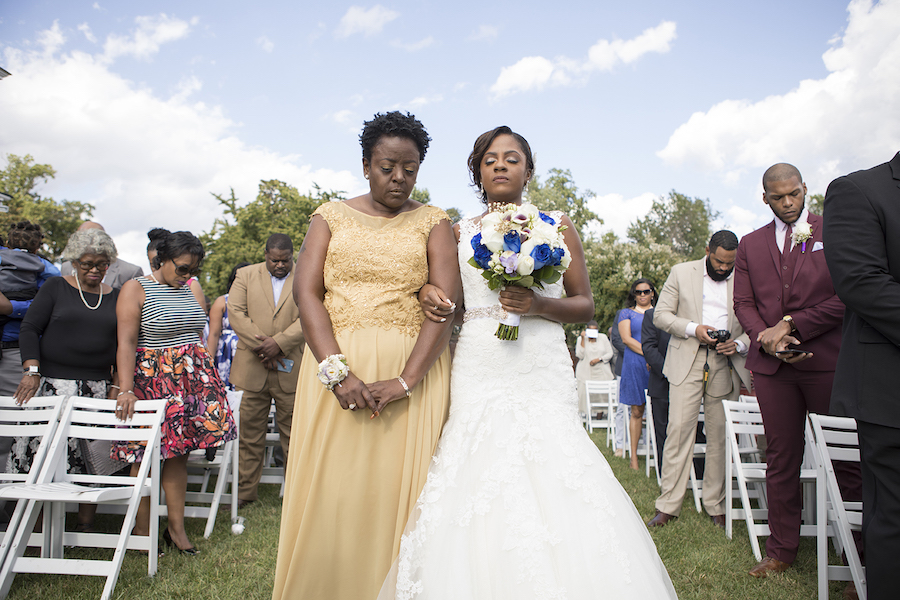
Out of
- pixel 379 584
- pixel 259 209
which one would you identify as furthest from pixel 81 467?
pixel 259 209

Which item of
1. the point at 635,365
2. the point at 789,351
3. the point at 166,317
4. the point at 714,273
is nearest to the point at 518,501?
the point at 789,351

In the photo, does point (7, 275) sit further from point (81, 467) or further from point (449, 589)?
point (449, 589)

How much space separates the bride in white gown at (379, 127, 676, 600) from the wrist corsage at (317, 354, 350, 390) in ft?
1.69

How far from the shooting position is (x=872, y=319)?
2535mm

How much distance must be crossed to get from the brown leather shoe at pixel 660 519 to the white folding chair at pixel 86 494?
14.4 ft

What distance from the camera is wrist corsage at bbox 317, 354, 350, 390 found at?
2.69m

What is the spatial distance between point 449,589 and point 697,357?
4200 millimetres

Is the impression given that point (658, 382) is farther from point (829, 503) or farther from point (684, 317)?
point (829, 503)

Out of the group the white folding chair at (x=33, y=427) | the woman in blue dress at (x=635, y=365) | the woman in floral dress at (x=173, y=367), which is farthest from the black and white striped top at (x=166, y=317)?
the woman in blue dress at (x=635, y=365)

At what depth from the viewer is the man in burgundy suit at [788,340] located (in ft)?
13.4

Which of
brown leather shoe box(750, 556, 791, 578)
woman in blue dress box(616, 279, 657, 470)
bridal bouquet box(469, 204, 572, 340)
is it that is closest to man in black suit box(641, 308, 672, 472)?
woman in blue dress box(616, 279, 657, 470)

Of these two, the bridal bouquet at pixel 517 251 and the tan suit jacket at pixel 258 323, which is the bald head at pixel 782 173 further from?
the tan suit jacket at pixel 258 323

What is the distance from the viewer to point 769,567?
4.23 m

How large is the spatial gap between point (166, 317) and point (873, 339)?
487 cm
